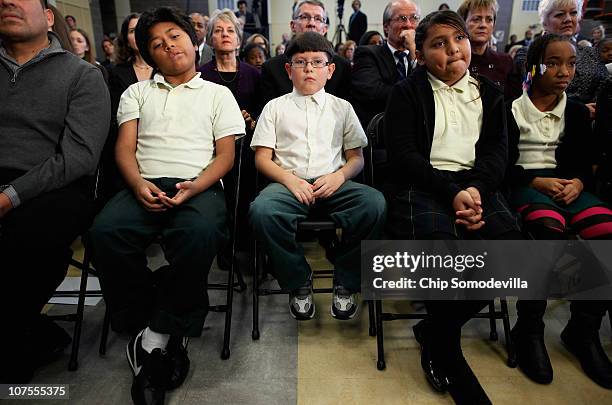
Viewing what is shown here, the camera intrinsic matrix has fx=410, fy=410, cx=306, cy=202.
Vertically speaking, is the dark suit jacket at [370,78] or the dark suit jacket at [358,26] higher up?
the dark suit jacket at [358,26]

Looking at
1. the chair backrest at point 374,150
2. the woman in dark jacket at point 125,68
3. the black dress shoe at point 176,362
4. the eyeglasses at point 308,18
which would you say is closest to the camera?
the black dress shoe at point 176,362

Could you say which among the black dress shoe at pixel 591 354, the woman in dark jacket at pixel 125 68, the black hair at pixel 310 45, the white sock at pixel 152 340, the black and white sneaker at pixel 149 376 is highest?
the black hair at pixel 310 45

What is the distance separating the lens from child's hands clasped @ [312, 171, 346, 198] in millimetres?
1846

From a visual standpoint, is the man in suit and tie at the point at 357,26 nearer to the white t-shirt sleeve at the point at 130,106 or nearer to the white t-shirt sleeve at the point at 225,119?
the white t-shirt sleeve at the point at 225,119

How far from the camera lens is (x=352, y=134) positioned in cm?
206

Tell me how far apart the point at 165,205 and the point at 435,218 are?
1126 mm

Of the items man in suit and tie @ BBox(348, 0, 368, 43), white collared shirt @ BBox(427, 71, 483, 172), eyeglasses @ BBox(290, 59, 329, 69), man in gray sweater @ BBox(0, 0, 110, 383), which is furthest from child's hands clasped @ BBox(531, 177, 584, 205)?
man in suit and tie @ BBox(348, 0, 368, 43)

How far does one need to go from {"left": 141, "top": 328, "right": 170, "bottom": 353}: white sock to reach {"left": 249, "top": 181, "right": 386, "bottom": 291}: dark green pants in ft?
1.71

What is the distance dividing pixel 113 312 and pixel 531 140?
6.85ft

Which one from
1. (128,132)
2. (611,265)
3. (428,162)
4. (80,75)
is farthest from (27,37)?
(611,265)

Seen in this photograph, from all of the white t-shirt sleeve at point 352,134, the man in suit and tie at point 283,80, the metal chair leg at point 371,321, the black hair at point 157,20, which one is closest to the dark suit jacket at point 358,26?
the man in suit and tie at point 283,80

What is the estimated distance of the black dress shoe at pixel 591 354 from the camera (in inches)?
64.7

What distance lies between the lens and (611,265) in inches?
68.1

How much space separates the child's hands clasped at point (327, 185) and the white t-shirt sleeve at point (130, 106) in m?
0.90
